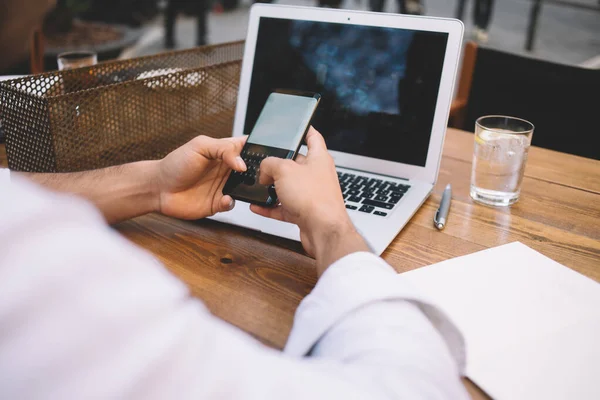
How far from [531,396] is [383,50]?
2.21ft

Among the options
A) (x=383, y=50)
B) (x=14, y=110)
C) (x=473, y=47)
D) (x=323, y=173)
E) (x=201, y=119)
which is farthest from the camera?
(x=473, y=47)

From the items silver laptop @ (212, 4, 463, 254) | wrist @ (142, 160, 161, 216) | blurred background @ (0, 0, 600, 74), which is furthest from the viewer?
blurred background @ (0, 0, 600, 74)

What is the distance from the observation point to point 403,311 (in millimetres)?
494

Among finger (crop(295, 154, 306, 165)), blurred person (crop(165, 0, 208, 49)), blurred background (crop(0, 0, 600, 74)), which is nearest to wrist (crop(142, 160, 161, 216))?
finger (crop(295, 154, 306, 165))

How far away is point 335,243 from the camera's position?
2.04 ft

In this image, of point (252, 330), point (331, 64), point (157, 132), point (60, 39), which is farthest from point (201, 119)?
point (60, 39)

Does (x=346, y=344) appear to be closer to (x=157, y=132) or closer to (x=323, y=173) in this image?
(x=323, y=173)

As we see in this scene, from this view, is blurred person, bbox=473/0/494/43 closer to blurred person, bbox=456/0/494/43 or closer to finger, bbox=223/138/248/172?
blurred person, bbox=456/0/494/43

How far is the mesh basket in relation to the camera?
833mm

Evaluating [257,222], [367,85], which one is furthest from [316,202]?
[367,85]

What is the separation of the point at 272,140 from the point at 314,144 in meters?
0.09

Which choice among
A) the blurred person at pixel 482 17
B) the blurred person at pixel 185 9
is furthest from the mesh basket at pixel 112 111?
the blurred person at pixel 482 17

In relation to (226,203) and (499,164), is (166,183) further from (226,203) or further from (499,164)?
(499,164)

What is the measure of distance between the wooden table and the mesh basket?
0.17 metres
